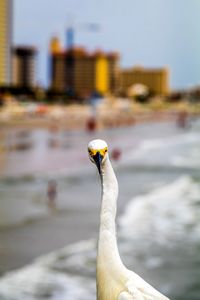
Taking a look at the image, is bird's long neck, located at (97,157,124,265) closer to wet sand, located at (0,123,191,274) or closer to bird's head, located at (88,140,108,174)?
bird's head, located at (88,140,108,174)

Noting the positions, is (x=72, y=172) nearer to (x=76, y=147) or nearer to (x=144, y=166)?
(x=144, y=166)

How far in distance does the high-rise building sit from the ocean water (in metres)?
127

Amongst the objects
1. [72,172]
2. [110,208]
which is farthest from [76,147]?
[110,208]

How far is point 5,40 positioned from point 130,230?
485ft

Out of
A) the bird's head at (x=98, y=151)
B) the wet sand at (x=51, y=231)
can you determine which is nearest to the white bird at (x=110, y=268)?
the bird's head at (x=98, y=151)

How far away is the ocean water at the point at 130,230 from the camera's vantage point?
1032 centimetres

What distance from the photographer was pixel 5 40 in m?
157

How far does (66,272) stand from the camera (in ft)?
36.1

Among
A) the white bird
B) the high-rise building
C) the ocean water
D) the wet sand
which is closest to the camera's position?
the white bird

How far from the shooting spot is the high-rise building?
502 feet

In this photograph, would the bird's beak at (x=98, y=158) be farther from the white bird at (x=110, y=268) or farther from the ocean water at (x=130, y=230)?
Result: the ocean water at (x=130, y=230)

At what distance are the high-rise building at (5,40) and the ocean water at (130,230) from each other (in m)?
127

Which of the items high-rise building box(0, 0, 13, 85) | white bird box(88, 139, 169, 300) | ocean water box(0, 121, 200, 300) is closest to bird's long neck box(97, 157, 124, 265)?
white bird box(88, 139, 169, 300)

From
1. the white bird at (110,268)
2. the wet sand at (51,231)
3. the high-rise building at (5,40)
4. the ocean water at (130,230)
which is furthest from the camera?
the high-rise building at (5,40)
